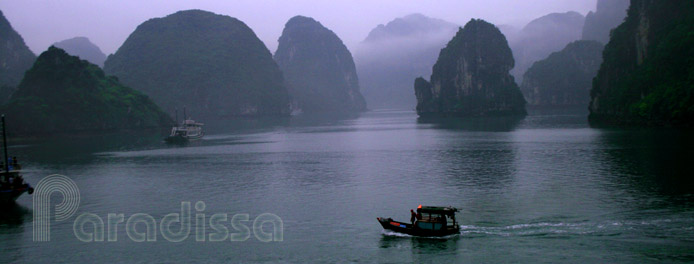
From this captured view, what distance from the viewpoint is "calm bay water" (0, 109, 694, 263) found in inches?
1135

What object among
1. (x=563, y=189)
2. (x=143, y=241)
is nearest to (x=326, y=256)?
(x=143, y=241)

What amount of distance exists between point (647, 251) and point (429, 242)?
37.4 ft

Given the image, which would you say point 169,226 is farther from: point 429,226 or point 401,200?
point 401,200

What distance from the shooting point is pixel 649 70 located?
392 feet

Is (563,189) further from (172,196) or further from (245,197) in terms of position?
(172,196)

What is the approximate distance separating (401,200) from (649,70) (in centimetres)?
10303

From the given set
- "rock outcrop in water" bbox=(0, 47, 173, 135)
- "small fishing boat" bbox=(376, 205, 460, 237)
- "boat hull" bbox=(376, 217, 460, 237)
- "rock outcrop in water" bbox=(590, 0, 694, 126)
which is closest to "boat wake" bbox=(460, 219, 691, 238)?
"boat hull" bbox=(376, 217, 460, 237)

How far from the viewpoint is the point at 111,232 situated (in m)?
34.1

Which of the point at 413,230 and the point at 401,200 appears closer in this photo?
the point at 413,230

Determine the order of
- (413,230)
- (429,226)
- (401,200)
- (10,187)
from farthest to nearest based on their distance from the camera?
(401,200) → (10,187) → (413,230) → (429,226)

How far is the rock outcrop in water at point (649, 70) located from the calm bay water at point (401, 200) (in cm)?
2488

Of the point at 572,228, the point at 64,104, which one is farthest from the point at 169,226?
the point at 64,104

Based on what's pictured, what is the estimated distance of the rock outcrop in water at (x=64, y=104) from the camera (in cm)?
13688

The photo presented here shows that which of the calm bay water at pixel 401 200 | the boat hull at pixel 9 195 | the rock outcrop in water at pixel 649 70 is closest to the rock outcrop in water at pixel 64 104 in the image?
the calm bay water at pixel 401 200
